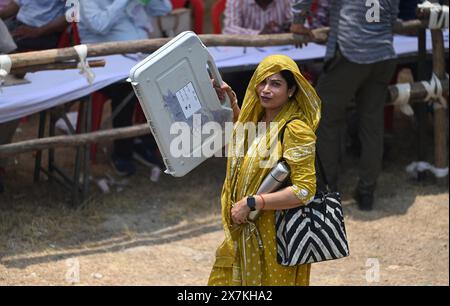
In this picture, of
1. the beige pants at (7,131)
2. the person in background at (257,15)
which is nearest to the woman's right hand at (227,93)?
the beige pants at (7,131)

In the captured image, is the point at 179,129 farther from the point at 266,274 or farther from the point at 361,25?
the point at 361,25

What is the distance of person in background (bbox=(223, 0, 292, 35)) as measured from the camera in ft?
23.2

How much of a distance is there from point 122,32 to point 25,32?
0.65 m

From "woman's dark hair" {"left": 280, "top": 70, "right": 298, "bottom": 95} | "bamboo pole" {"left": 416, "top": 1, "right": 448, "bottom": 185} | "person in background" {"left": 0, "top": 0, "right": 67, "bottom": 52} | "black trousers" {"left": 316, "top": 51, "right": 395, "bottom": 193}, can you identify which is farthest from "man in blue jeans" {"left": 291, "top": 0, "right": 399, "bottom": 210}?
"woman's dark hair" {"left": 280, "top": 70, "right": 298, "bottom": 95}

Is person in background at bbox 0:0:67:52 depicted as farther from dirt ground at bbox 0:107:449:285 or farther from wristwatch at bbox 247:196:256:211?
wristwatch at bbox 247:196:256:211

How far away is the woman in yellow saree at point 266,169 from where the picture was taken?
385cm

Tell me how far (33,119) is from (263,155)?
323cm

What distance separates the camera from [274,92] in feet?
12.8

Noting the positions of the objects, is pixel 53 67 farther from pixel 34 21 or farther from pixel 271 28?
pixel 271 28

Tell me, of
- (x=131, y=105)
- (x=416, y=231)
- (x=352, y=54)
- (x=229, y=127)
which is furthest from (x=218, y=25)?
(x=229, y=127)

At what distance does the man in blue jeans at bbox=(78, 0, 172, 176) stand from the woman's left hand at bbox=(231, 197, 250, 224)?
273cm

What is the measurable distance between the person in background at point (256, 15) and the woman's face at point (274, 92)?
3.17 m

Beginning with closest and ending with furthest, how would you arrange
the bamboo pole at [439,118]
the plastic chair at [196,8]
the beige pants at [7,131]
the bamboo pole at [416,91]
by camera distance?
the beige pants at [7,131] < the bamboo pole at [416,91] < the bamboo pole at [439,118] < the plastic chair at [196,8]

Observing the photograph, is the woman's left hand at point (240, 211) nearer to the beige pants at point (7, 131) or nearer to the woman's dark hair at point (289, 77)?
the woman's dark hair at point (289, 77)
